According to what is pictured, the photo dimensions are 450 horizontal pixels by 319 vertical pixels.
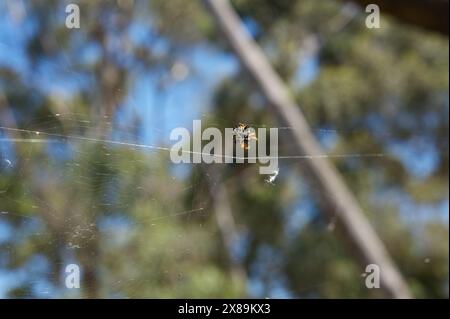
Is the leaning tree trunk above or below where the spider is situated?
above

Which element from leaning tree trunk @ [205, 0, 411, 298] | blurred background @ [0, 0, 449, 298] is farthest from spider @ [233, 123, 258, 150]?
leaning tree trunk @ [205, 0, 411, 298]

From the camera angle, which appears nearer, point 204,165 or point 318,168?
point 204,165

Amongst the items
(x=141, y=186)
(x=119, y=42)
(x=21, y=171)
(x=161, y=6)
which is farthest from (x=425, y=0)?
(x=161, y=6)

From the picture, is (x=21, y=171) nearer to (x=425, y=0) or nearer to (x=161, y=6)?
(x=425, y=0)

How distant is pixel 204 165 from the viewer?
126 centimetres

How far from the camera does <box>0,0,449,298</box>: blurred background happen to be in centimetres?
125

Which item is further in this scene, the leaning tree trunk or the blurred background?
the leaning tree trunk

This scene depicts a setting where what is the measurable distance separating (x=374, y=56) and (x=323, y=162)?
9.17ft

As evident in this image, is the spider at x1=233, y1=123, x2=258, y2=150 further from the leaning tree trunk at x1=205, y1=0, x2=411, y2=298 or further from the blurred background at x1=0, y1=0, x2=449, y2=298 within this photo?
the leaning tree trunk at x1=205, y1=0, x2=411, y2=298

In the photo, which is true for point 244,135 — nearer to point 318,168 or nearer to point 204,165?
point 204,165

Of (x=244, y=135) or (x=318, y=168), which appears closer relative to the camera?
(x=244, y=135)

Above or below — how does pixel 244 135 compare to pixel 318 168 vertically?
below

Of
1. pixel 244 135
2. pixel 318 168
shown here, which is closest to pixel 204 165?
pixel 244 135

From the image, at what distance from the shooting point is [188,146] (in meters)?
1.30
